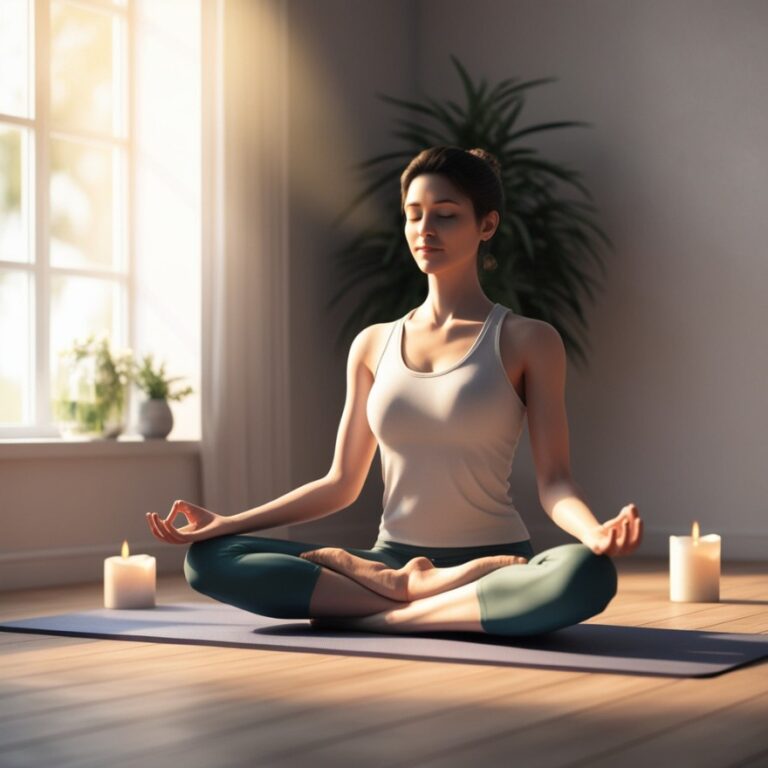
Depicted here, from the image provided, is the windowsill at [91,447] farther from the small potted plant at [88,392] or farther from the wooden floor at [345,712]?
the wooden floor at [345,712]

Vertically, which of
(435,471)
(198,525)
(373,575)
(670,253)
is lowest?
(373,575)

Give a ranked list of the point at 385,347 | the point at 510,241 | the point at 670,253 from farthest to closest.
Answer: the point at 670,253 < the point at 510,241 < the point at 385,347

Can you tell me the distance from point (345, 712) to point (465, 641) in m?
0.76

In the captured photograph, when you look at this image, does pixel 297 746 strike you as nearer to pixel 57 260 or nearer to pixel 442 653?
pixel 442 653

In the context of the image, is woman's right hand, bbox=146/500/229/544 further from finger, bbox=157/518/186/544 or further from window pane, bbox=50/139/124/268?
window pane, bbox=50/139/124/268

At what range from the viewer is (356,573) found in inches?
118

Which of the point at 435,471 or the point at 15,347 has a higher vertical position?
the point at 15,347

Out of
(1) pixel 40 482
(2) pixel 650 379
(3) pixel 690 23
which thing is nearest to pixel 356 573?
(1) pixel 40 482

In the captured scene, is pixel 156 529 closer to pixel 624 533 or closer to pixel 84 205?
pixel 624 533

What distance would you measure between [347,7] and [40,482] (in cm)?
249

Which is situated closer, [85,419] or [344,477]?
[344,477]

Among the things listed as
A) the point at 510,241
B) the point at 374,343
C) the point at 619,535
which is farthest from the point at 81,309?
the point at 619,535

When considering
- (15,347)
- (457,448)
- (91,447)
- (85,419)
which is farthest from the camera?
(15,347)

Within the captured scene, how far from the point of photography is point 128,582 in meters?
3.64
